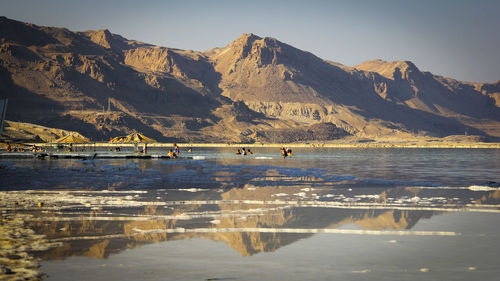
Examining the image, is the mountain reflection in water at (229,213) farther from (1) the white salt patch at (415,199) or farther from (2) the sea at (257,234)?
(1) the white salt patch at (415,199)

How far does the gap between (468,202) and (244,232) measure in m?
12.8

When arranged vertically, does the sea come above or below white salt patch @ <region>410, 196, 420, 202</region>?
below

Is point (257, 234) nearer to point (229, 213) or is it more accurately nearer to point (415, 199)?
point (229, 213)

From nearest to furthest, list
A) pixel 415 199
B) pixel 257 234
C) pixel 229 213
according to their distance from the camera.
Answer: pixel 257 234 → pixel 229 213 → pixel 415 199

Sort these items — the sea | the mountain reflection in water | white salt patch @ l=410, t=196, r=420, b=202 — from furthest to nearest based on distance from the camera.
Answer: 1. white salt patch @ l=410, t=196, r=420, b=202
2. the mountain reflection in water
3. the sea

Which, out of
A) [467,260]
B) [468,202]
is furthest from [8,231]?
[468,202]

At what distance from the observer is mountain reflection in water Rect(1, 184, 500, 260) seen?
1475 centimetres

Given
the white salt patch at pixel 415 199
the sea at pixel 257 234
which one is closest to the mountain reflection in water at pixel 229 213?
the sea at pixel 257 234

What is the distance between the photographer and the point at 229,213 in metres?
19.9

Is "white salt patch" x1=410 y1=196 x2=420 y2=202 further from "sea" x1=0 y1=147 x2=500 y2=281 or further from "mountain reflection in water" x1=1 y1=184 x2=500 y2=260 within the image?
"mountain reflection in water" x1=1 y1=184 x2=500 y2=260

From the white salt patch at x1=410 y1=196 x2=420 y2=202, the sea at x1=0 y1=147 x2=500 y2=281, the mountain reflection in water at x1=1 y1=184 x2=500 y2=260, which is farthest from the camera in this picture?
the white salt patch at x1=410 y1=196 x2=420 y2=202

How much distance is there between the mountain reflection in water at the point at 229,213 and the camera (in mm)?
14755

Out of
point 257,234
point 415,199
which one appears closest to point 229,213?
point 257,234

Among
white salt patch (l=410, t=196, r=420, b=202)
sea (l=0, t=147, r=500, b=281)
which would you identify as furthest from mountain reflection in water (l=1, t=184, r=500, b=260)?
white salt patch (l=410, t=196, r=420, b=202)
